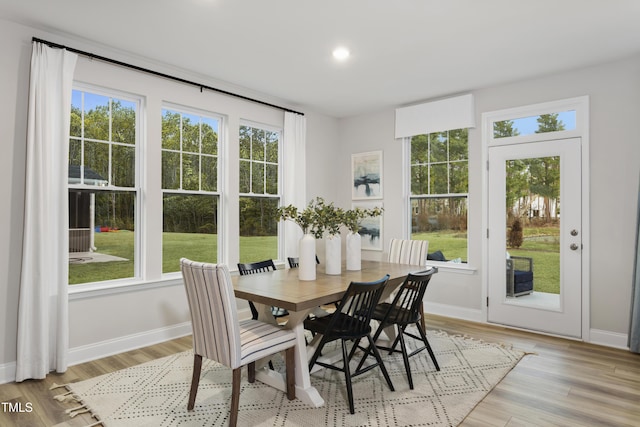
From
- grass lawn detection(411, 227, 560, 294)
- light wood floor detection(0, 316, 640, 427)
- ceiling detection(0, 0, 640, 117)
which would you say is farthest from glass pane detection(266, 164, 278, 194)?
grass lawn detection(411, 227, 560, 294)

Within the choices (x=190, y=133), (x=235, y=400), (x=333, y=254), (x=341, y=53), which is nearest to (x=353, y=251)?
(x=333, y=254)

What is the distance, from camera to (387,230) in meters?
5.58

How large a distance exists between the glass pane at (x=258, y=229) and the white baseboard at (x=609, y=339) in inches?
141

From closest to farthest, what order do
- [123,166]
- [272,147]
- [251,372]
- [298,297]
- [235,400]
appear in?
[235,400] → [298,297] → [251,372] → [123,166] → [272,147]

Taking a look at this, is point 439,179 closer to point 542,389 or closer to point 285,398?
point 542,389

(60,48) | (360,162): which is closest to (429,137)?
(360,162)

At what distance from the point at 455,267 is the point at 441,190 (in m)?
0.99

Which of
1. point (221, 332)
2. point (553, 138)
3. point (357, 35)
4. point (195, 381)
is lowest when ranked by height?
point (195, 381)

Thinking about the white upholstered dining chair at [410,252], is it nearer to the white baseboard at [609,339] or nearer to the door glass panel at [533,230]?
the door glass panel at [533,230]

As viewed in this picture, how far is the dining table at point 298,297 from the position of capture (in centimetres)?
248

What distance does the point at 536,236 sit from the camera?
431cm

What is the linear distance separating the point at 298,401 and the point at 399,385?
781mm

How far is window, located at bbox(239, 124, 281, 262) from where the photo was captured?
192 inches

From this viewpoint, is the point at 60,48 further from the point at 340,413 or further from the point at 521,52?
the point at 521,52
